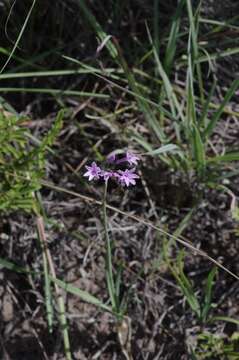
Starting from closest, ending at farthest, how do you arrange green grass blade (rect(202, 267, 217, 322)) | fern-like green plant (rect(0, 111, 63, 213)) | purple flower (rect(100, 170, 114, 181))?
purple flower (rect(100, 170, 114, 181)) < green grass blade (rect(202, 267, 217, 322)) < fern-like green plant (rect(0, 111, 63, 213))

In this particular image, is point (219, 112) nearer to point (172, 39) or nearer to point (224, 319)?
point (172, 39)

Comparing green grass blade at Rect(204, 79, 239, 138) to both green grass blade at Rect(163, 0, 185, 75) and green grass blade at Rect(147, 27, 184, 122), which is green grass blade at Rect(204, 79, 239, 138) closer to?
green grass blade at Rect(147, 27, 184, 122)

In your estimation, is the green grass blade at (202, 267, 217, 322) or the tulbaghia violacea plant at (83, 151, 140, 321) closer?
the tulbaghia violacea plant at (83, 151, 140, 321)

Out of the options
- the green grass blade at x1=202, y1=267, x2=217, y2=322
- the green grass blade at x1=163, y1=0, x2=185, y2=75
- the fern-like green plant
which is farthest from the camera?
the green grass blade at x1=163, y1=0, x2=185, y2=75

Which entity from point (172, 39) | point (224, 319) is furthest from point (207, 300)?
point (172, 39)

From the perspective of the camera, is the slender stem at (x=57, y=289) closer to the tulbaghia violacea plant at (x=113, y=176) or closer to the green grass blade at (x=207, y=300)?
the tulbaghia violacea plant at (x=113, y=176)

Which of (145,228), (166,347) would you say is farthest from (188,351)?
(145,228)

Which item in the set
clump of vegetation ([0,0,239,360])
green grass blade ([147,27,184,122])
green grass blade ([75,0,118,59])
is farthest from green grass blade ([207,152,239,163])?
green grass blade ([75,0,118,59])

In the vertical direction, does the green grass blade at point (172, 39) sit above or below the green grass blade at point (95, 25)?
below

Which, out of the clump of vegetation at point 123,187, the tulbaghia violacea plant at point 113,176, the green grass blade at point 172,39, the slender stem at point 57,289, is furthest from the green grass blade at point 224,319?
the green grass blade at point 172,39

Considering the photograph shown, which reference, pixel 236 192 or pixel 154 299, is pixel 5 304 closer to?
pixel 154 299

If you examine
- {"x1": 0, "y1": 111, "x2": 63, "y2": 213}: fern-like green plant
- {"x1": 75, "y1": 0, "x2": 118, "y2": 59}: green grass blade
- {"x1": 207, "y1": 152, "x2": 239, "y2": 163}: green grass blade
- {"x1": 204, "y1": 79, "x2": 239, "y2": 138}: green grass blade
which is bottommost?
{"x1": 207, "y1": 152, "x2": 239, "y2": 163}: green grass blade

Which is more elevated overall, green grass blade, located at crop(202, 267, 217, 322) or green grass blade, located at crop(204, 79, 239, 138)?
green grass blade, located at crop(204, 79, 239, 138)
